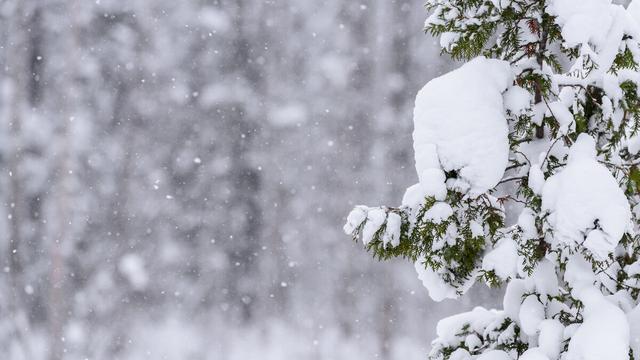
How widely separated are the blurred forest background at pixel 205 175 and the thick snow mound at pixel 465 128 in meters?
10.1

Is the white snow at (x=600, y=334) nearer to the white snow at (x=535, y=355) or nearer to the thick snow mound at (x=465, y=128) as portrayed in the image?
the white snow at (x=535, y=355)

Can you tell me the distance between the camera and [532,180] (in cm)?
307

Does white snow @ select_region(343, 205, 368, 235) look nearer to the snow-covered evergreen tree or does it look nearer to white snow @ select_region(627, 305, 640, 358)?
the snow-covered evergreen tree

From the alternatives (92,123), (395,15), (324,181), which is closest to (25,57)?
(92,123)

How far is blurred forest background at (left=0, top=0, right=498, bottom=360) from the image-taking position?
12.7m

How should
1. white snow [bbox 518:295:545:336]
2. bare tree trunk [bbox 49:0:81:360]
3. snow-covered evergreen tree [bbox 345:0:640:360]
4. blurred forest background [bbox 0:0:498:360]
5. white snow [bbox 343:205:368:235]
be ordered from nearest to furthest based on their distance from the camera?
1. snow-covered evergreen tree [bbox 345:0:640:360]
2. white snow [bbox 518:295:545:336]
3. white snow [bbox 343:205:368:235]
4. bare tree trunk [bbox 49:0:81:360]
5. blurred forest background [bbox 0:0:498:360]

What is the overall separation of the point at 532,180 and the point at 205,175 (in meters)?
11.1

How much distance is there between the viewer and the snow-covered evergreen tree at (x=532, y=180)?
2.87m

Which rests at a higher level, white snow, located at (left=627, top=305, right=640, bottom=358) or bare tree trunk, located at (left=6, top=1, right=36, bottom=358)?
bare tree trunk, located at (left=6, top=1, right=36, bottom=358)

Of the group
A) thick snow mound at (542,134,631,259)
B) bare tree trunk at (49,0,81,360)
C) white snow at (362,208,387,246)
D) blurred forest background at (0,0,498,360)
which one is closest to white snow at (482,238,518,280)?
thick snow mound at (542,134,631,259)

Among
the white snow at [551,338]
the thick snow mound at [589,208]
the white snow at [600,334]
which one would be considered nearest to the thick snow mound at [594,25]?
the thick snow mound at [589,208]

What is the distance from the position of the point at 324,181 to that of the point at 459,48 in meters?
10.7

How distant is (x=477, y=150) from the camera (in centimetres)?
293

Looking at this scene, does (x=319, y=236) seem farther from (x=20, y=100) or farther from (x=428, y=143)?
(x=428, y=143)
